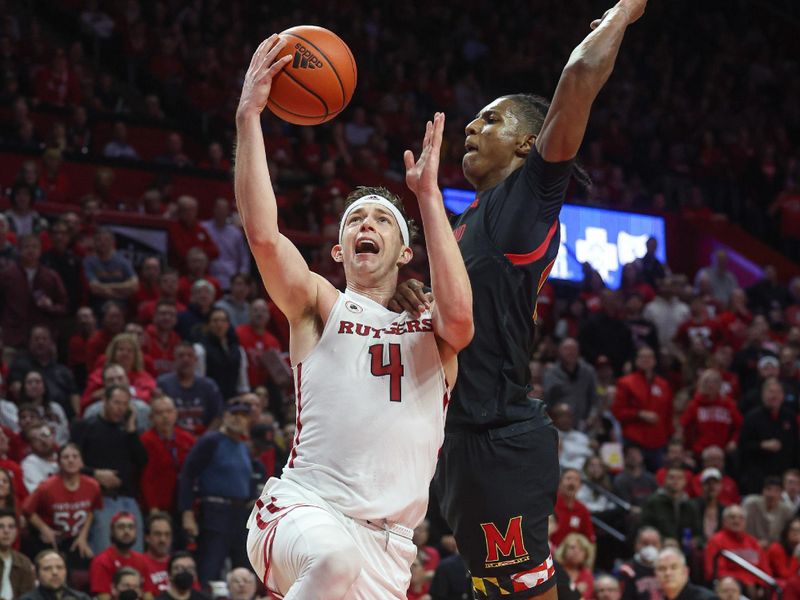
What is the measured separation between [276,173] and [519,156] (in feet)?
33.8

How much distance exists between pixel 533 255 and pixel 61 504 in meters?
5.86

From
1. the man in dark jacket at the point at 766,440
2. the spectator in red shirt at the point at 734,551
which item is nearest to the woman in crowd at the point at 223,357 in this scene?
the spectator in red shirt at the point at 734,551

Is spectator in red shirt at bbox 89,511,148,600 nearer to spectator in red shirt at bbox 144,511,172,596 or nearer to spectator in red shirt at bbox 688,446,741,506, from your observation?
spectator in red shirt at bbox 144,511,172,596

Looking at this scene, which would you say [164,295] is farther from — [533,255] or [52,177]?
[533,255]

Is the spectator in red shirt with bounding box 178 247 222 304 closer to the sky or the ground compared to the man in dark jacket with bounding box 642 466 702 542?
closer to the sky

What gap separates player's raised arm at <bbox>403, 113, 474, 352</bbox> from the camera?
4.45 metres

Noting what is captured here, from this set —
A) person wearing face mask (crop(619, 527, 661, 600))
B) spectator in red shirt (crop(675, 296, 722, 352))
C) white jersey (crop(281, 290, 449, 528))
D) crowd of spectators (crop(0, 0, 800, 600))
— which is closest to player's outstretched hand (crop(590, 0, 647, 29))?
white jersey (crop(281, 290, 449, 528))

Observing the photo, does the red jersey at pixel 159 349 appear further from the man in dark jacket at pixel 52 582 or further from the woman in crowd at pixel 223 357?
the man in dark jacket at pixel 52 582

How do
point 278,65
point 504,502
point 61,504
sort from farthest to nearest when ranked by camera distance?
point 61,504
point 504,502
point 278,65

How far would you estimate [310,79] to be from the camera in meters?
4.84

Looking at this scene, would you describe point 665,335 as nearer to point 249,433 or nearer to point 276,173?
point 276,173

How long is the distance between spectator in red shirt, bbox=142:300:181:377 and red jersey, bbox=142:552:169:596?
2232mm

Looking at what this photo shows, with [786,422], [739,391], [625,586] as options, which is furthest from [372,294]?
[739,391]

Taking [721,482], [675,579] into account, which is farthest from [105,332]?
[721,482]
